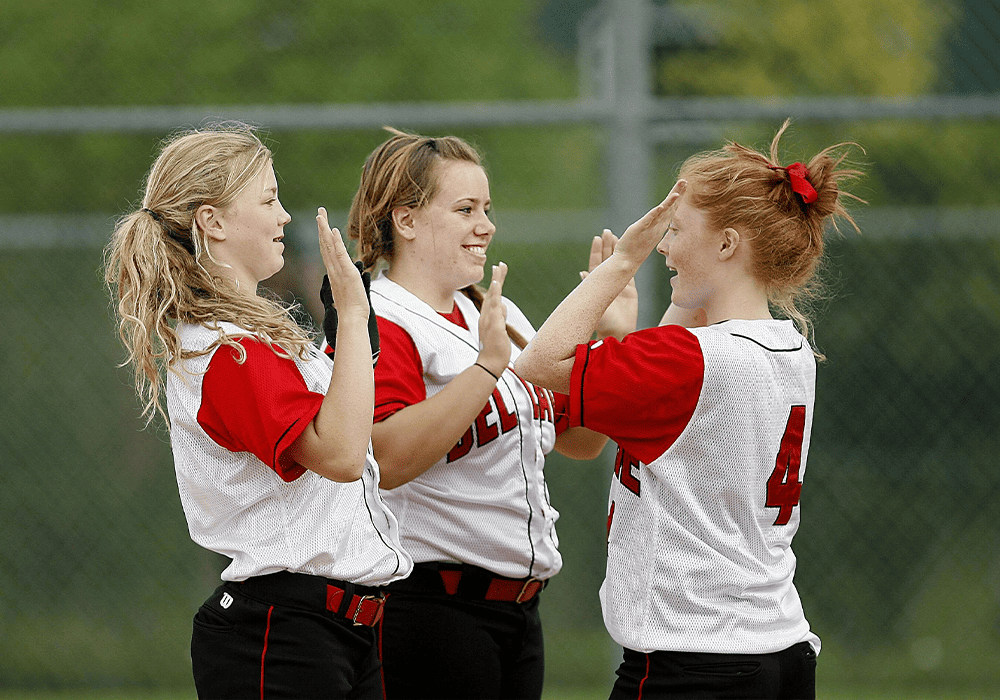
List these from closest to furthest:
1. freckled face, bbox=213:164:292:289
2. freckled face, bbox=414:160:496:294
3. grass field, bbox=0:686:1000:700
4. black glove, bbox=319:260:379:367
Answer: freckled face, bbox=213:164:292:289 < black glove, bbox=319:260:379:367 < freckled face, bbox=414:160:496:294 < grass field, bbox=0:686:1000:700

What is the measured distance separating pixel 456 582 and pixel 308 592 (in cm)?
49

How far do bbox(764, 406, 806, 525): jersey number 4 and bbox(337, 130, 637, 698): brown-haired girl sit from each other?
568 millimetres

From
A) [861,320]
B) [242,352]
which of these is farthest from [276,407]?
[861,320]

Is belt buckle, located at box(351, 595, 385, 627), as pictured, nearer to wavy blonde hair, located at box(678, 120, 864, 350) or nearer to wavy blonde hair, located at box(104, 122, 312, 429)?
wavy blonde hair, located at box(104, 122, 312, 429)

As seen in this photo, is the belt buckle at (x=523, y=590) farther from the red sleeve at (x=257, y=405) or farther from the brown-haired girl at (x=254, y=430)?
the red sleeve at (x=257, y=405)

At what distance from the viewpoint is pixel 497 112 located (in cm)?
379

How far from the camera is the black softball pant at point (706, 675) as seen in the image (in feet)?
6.80

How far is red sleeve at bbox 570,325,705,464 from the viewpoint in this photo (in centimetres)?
207

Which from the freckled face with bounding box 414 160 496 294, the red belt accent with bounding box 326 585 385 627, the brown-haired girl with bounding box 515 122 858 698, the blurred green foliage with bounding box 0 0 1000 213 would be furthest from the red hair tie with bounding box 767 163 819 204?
the blurred green foliage with bounding box 0 0 1000 213

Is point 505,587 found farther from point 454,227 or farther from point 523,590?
point 454,227

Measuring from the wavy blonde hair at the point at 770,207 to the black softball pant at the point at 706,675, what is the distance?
0.78 m

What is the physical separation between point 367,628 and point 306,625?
6.3 inches

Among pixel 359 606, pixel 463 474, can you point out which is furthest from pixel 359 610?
pixel 463 474

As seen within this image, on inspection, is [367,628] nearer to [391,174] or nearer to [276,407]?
[276,407]
